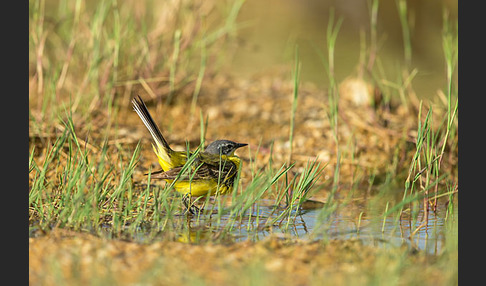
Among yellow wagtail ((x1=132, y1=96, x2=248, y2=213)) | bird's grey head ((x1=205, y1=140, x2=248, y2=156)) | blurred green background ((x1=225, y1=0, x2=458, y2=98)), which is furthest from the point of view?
blurred green background ((x1=225, y1=0, x2=458, y2=98))

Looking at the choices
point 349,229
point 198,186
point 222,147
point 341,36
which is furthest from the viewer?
point 341,36

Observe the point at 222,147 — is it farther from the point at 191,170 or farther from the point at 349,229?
the point at 349,229

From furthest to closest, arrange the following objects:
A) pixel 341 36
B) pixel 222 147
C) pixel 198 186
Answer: pixel 341 36 → pixel 222 147 → pixel 198 186

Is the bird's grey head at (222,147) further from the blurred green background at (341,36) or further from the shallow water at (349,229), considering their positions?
the blurred green background at (341,36)

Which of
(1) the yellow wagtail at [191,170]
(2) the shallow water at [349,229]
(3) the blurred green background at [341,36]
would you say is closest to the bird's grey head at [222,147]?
(1) the yellow wagtail at [191,170]

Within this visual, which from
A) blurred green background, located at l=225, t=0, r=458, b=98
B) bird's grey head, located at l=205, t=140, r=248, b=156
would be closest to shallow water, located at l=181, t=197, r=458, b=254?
bird's grey head, located at l=205, t=140, r=248, b=156

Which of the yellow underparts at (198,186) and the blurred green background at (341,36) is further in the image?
the blurred green background at (341,36)

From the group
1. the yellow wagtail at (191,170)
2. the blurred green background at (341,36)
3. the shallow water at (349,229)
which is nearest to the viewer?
the shallow water at (349,229)

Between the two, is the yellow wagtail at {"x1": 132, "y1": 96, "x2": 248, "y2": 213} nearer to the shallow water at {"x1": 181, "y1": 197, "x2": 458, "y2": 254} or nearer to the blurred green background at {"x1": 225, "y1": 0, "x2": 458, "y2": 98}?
the shallow water at {"x1": 181, "y1": 197, "x2": 458, "y2": 254}

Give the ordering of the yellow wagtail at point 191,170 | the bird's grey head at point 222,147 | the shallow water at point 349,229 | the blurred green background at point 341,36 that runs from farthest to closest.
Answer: the blurred green background at point 341,36 → the bird's grey head at point 222,147 → the yellow wagtail at point 191,170 → the shallow water at point 349,229

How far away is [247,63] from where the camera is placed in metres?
14.2

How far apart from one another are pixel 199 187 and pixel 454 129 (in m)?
3.10

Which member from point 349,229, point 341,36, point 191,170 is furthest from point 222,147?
point 341,36

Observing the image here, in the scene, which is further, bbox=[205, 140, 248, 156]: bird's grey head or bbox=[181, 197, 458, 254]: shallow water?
bbox=[205, 140, 248, 156]: bird's grey head
